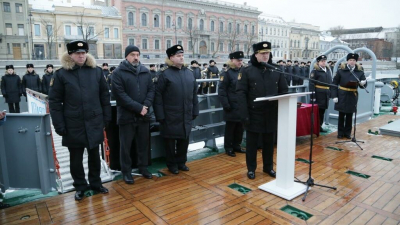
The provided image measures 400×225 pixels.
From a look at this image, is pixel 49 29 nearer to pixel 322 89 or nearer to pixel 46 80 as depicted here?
pixel 46 80

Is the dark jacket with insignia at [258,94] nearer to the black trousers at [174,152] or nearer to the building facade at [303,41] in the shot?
the black trousers at [174,152]

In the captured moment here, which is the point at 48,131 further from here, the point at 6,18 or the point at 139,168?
the point at 6,18

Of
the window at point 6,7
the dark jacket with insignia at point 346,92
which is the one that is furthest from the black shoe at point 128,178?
the window at point 6,7

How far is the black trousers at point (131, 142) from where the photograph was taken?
4.28m

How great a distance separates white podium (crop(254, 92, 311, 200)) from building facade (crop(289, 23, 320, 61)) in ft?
269

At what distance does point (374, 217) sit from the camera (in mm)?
3250

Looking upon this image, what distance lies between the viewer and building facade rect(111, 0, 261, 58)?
169ft

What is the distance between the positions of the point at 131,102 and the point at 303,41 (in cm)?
8764

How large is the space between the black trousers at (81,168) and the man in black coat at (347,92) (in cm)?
513

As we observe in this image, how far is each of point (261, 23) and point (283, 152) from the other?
73244 millimetres

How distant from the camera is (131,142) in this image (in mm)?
4418

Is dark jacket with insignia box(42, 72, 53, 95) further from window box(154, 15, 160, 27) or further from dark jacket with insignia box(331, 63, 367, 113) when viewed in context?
window box(154, 15, 160, 27)

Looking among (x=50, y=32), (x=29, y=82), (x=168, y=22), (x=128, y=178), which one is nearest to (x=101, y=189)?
(x=128, y=178)

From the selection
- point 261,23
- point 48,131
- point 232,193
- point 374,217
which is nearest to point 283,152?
point 232,193
